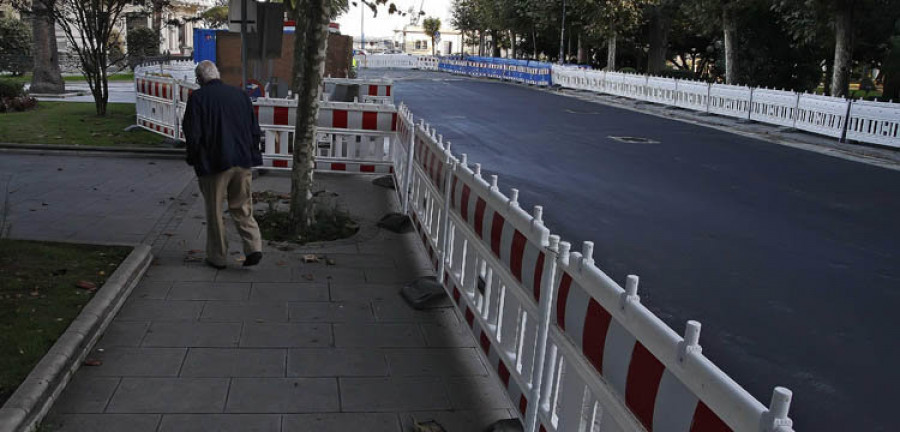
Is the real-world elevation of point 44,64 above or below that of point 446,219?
above

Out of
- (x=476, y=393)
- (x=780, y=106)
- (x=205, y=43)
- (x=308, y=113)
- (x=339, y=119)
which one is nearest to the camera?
(x=476, y=393)

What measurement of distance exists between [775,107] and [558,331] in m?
22.0

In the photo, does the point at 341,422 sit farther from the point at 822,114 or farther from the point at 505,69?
the point at 505,69

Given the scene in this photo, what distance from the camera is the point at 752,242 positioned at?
30.8 ft

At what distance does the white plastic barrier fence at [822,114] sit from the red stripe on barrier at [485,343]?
1800 cm

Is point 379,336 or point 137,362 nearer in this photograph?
point 137,362

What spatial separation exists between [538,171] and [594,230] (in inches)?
Answer: 180

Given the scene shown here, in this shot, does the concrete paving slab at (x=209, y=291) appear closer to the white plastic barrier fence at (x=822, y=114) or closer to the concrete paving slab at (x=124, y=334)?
the concrete paving slab at (x=124, y=334)

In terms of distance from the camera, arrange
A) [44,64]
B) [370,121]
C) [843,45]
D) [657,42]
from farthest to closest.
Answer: [657,42] < [843,45] < [44,64] < [370,121]

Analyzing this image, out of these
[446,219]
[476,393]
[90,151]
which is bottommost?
[476,393]

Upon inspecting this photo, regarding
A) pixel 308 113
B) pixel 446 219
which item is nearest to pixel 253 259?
pixel 446 219

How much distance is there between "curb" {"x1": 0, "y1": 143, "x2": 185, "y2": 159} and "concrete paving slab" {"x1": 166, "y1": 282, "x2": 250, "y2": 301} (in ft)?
24.8

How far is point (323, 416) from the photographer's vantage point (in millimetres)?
4523

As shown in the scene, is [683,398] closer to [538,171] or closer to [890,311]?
[890,311]
